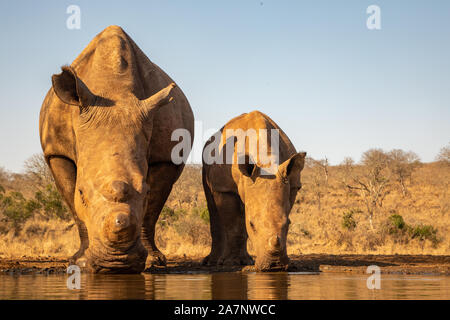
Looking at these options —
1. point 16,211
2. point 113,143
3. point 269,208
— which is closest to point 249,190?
point 269,208

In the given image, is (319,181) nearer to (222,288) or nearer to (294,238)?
(294,238)

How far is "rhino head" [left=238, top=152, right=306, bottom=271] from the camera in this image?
8.98m

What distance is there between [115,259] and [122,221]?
477 millimetres

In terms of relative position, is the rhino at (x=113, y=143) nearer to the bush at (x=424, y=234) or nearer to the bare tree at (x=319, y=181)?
the bush at (x=424, y=234)

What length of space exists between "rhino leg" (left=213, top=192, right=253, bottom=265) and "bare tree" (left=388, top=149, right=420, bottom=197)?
29432 millimetres

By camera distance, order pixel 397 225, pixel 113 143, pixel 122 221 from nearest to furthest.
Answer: pixel 122 221 → pixel 113 143 → pixel 397 225

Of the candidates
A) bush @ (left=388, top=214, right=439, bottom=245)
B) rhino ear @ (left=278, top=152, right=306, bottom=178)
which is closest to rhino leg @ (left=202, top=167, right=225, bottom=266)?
rhino ear @ (left=278, top=152, right=306, bottom=178)

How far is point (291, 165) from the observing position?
9656mm

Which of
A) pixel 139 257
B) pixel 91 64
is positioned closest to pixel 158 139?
pixel 91 64

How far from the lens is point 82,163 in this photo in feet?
25.3

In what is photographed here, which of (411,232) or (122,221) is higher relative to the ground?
(122,221)

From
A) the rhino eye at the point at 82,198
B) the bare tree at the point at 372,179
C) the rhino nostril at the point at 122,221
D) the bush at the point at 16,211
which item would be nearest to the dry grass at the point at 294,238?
the bush at the point at 16,211

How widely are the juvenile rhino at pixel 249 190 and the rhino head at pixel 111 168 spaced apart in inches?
81.6
